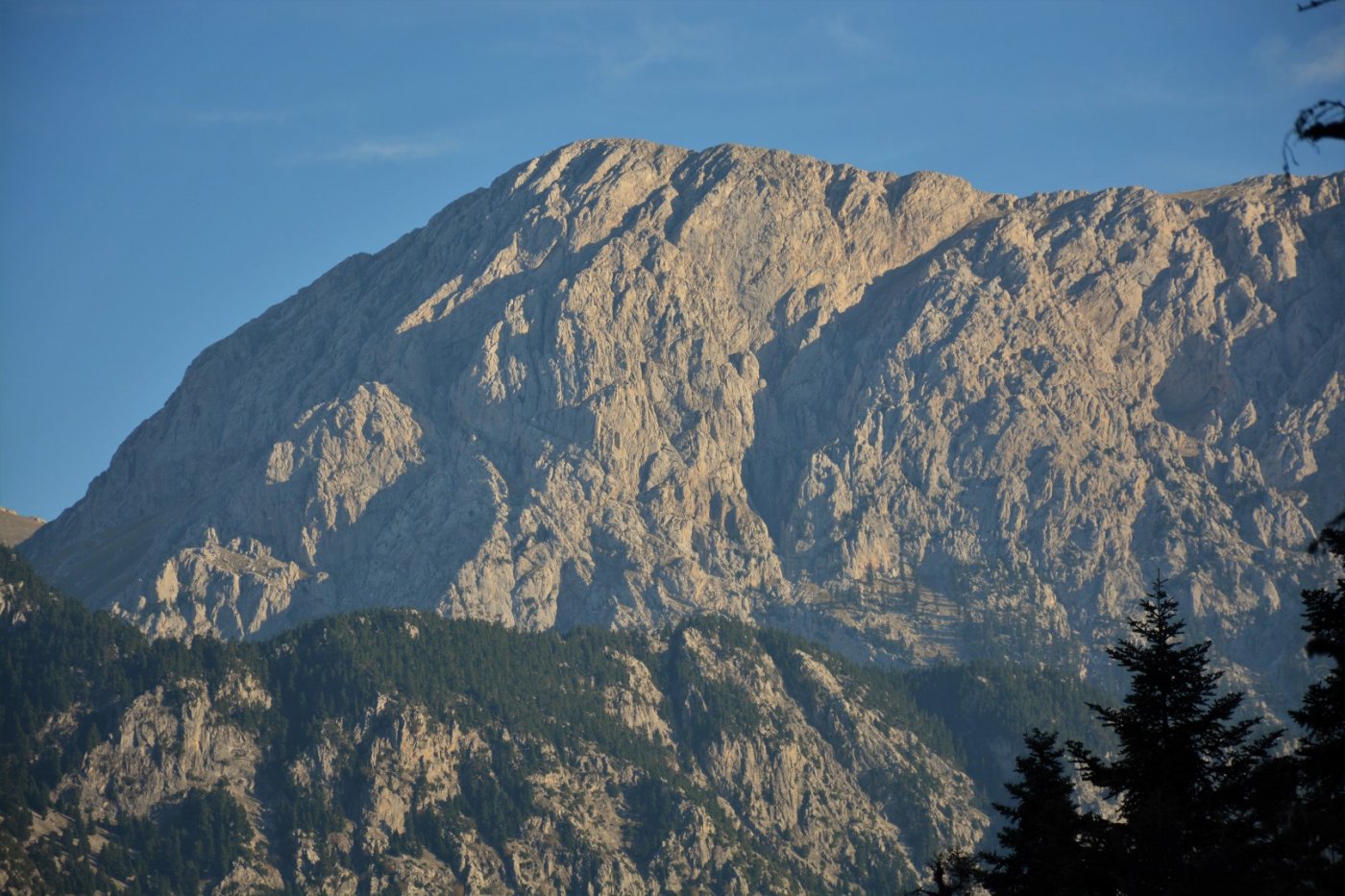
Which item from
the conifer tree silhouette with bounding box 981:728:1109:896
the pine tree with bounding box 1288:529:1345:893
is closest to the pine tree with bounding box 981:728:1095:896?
the conifer tree silhouette with bounding box 981:728:1109:896

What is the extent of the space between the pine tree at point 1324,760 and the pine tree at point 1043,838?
11434 mm

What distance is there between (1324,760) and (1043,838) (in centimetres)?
2097

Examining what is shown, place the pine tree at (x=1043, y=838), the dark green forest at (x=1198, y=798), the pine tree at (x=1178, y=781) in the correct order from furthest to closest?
1. the pine tree at (x=1043, y=838)
2. the pine tree at (x=1178, y=781)
3. the dark green forest at (x=1198, y=798)

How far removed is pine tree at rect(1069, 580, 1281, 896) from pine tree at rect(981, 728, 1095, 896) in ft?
6.90

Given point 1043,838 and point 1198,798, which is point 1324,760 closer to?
point 1198,798

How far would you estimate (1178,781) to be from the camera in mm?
54844

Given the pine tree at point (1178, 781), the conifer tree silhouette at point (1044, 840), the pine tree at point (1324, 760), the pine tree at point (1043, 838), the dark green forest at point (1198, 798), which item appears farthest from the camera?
the pine tree at point (1043, 838)

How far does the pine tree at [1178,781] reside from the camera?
49.8 m

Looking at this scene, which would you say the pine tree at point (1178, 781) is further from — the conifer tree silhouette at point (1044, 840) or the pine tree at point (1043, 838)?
the pine tree at point (1043, 838)

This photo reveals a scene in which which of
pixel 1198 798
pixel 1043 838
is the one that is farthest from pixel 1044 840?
pixel 1198 798

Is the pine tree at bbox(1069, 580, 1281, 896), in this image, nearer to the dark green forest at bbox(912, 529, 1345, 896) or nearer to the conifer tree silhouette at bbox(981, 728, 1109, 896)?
the dark green forest at bbox(912, 529, 1345, 896)

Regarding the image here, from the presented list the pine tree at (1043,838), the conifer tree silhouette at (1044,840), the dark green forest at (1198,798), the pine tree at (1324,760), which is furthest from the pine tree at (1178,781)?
the pine tree at (1324,760)

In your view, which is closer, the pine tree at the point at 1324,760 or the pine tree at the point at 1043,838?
the pine tree at the point at 1324,760

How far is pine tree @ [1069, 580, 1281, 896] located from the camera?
49781mm
